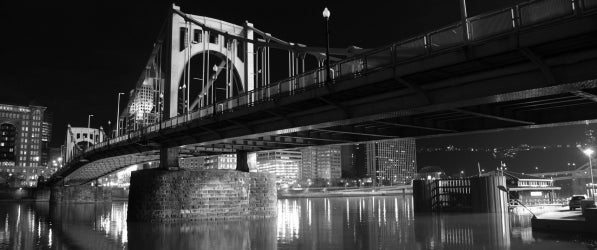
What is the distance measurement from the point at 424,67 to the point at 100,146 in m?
50.9

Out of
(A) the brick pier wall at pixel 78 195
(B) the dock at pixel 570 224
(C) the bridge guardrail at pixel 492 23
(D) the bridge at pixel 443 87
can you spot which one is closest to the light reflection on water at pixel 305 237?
(B) the dock at pixel 570 224

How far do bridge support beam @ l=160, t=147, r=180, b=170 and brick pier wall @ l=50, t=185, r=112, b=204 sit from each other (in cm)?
6051

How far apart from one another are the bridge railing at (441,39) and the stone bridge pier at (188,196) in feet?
46.7

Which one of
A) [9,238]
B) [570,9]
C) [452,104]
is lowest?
[9,238]

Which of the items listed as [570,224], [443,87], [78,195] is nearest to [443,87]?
[443,87]

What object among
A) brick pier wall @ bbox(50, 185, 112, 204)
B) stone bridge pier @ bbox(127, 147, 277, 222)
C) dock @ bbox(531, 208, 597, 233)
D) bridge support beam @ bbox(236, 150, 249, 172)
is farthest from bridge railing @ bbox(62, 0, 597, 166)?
brick pier wall @ bbox(50, 185, 112, 204)

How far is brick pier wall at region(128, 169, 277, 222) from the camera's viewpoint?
Result: 38938mm

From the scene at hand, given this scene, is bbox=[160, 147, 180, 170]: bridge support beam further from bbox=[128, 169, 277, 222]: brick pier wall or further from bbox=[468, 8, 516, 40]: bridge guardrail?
bbox=[468, 8, 516, 40]: bridge guardrail

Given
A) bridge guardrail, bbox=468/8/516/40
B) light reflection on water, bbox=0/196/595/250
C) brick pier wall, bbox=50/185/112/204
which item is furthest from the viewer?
brick pier wall, bbox=50/185/112/204

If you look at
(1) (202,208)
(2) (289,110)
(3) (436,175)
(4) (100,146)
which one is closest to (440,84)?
(2) (289,110)

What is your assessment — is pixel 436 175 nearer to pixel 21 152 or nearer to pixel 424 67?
pixel 424 67

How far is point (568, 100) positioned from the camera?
20062mm

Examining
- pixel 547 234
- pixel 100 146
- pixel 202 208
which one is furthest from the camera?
pixel 100 146

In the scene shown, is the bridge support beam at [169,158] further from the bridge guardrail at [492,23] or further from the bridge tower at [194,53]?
the bridge guardrail at [492,23]
